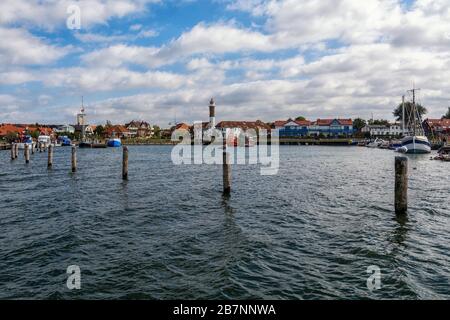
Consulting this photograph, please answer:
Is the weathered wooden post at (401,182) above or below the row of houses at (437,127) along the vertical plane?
below

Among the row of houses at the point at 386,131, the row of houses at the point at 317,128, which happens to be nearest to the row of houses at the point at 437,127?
the row of houses at the point at 386,131

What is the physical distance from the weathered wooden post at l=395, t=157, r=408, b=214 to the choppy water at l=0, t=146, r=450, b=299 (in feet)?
2.28

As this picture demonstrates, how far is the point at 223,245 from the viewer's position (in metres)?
15.0

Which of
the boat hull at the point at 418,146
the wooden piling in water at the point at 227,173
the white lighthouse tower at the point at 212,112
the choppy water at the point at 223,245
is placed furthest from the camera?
the white lighthouse tower at the point at 212,112

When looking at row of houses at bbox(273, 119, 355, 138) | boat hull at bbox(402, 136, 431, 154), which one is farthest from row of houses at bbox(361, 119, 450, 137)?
boat hull at bbox(402, 136, 431, 154)

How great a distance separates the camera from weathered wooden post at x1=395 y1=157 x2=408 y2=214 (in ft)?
62.2

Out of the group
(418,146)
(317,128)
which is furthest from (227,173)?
(317,128)

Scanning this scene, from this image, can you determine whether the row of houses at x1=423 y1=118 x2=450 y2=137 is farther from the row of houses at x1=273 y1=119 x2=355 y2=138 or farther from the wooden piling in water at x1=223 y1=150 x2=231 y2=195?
the wooden piling in water at x1=223 y1=150 x2=231 y2=195

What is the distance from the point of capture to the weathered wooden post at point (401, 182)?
18969 mm

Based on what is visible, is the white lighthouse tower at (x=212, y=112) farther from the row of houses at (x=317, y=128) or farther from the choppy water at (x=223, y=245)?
the choppy water at (x=223, y=245)

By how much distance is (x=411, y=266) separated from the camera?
41.4 ft

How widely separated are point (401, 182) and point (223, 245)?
33.7 ft

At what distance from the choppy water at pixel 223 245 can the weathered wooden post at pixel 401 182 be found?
694 millimetres

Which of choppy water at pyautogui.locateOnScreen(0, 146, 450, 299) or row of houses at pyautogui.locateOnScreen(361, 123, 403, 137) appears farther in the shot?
row of houses at pyautogui.locateOnScreen(361, 123, 403, 137)
